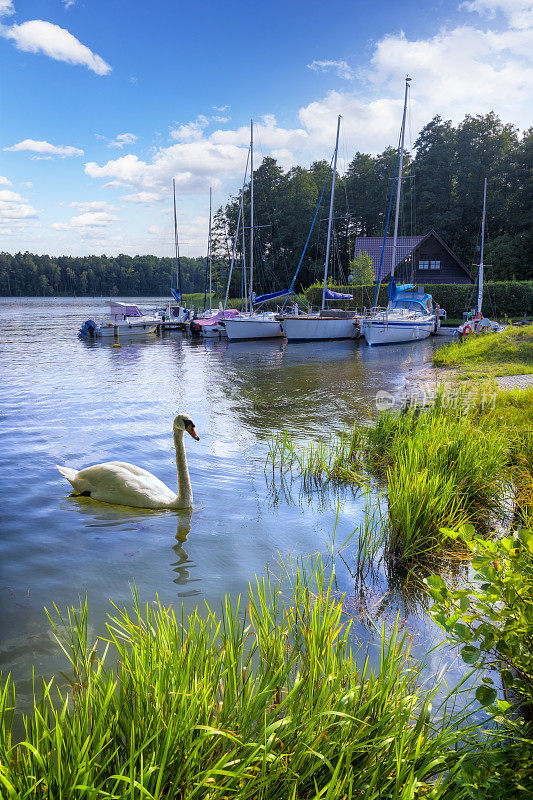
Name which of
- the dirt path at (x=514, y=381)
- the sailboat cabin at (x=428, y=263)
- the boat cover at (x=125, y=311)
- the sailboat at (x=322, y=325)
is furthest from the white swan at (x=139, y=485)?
the sailboat cabin at (x=428, y=263)

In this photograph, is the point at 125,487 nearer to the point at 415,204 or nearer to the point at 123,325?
the point at 123,325

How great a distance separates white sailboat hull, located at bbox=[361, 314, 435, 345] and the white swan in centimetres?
2449

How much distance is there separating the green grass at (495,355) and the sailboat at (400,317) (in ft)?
30.8

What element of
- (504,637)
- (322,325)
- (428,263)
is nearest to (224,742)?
(504,637)

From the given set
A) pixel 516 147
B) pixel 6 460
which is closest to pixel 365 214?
pixel 516 147

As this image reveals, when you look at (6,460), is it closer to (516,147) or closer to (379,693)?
(379,693)

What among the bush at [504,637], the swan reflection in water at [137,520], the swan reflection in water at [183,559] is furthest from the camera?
the swan reflection in water at [137,520]

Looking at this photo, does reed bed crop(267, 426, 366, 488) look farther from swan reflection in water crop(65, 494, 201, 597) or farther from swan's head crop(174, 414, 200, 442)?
swan reflection in water crop(65, 494, 201, 597)

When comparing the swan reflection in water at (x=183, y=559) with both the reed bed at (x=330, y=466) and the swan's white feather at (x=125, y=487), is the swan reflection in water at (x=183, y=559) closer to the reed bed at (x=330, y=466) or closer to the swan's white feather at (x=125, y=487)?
the swan's white feather at (x=125, y=487)

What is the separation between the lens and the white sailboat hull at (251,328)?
33.8 metres

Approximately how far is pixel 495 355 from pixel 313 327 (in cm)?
1677

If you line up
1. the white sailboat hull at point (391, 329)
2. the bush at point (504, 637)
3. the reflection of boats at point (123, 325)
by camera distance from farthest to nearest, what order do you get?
the reflection of boats at point (123, 325), the white sailboat hull at point (391, 329), the bush at point (504, 637)

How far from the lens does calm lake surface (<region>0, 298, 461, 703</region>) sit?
395 centimetres

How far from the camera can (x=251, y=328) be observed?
3438cm
